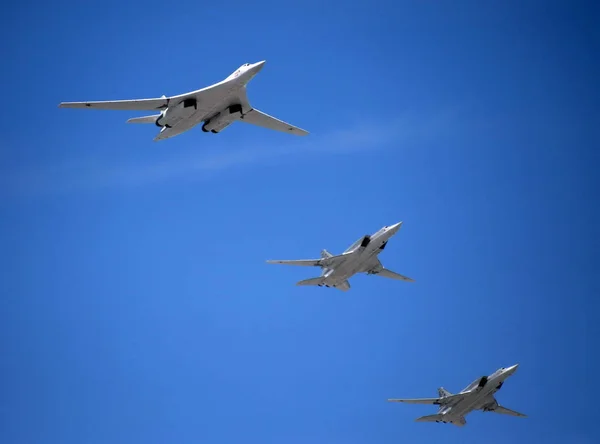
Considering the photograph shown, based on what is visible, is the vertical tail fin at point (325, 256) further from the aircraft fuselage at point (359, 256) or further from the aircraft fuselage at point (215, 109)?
the aircraft fuselage at point (215, 109)

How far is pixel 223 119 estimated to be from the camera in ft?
173

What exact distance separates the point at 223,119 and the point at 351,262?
1835 centimetres

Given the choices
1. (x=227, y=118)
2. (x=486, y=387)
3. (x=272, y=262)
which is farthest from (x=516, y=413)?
(x=227, y=118)

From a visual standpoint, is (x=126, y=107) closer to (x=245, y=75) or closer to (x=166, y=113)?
(x=166, y=113)

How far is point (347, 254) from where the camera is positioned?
62438 millimetres

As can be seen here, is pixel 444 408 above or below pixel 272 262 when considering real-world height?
below

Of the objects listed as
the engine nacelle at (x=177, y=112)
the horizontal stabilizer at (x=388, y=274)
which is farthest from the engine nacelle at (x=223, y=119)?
the horizontal stabilizer at (x=388, y=274)

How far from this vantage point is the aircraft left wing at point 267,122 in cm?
5441

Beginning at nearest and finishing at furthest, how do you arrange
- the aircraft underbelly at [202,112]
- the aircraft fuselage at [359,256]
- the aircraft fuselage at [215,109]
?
the aircraft fuselage at [215,109]
the aircraft underbelly at [202,112]
the aircraft fuselage at [359,256]

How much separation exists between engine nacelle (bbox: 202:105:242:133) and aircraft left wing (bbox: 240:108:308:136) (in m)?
1.20

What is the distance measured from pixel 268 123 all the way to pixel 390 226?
13.6 meters

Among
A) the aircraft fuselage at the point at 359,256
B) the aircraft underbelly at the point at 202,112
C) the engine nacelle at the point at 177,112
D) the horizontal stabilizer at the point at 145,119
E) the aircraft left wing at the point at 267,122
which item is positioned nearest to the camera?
the engine nacelle at the point at 177,112

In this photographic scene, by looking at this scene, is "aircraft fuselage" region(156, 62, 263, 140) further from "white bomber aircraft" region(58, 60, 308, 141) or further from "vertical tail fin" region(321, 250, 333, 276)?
"vertical tail fin" region(321, 250, 333, 276)

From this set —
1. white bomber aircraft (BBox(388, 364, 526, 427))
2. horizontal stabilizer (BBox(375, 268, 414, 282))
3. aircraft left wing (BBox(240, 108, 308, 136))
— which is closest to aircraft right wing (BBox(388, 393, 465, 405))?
white bomber aircraft (BBox(388, 364, 526, 427))
